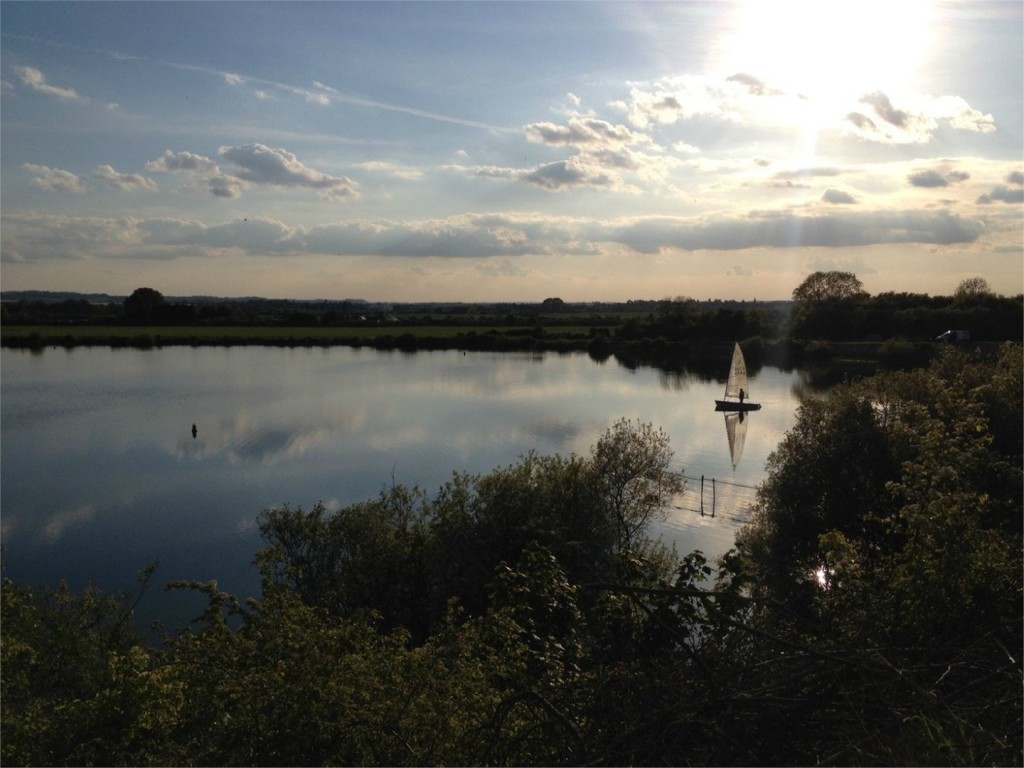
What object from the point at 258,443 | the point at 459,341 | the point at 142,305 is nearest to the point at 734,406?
the point at 258,443

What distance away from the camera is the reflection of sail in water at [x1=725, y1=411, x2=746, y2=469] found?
40938mm

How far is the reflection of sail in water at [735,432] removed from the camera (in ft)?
134

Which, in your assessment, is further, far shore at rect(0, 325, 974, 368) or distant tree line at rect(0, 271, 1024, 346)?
far shore at rect(0, 325, 974, 368)

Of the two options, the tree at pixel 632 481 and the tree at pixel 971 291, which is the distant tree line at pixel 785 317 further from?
the tree at pixel 632 481

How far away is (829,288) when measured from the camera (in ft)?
286

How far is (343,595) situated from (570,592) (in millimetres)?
16400

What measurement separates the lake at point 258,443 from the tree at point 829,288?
1239 centimetres

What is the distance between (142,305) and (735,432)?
288 ft

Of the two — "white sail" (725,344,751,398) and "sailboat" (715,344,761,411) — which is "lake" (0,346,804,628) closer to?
"sailboat" (715,344,761,411)

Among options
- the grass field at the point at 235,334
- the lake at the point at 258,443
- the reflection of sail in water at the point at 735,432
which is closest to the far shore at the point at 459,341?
the grass field at the point at 235,334

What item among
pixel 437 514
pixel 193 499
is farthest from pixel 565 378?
pixel 437 514

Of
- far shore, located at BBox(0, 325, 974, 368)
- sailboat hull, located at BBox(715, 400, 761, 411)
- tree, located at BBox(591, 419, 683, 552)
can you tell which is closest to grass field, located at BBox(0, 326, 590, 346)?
far shore, located at BBox(0, 325, 974, 368)

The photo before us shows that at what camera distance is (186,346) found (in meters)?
103

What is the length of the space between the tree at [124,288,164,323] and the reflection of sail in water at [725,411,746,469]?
277 ft
